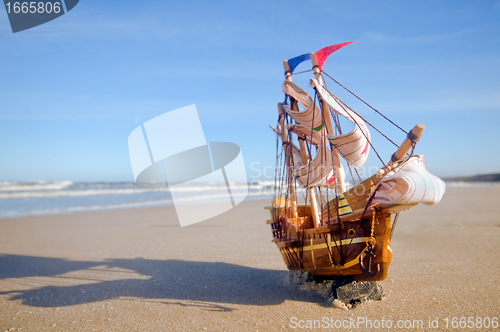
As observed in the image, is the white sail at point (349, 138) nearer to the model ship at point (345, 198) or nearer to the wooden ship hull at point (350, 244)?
the model ship at point (345, 198)

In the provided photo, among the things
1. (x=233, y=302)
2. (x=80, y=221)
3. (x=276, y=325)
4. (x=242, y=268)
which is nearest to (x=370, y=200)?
(x=276, y=325)

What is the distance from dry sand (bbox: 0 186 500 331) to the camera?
17.6 ft

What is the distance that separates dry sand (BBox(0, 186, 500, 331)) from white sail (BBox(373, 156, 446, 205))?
188cm

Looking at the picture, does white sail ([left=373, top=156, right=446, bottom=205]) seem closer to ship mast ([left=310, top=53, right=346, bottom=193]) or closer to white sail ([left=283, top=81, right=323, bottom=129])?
ship mast ([left=310, top=53, right=346, bottom=193])

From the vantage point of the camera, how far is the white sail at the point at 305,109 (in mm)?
6820

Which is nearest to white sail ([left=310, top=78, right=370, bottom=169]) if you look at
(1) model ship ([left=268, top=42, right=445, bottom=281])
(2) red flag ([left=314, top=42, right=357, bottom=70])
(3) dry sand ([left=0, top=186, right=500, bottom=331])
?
(1) model ship ([left=268, top=42, right=445, bottom=281])

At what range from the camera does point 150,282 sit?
24.7 ft

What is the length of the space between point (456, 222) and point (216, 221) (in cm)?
1018

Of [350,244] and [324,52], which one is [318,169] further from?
[324,52]

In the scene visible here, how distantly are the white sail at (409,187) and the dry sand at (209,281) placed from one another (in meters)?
1.88

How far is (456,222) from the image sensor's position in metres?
A: 12.9

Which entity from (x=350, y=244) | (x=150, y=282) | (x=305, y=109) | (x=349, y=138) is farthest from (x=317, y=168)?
(x=150, y=282)

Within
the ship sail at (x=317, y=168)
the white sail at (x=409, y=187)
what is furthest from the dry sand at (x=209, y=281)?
the ship sail at (x=317, y=168)

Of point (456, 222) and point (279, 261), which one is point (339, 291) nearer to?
point (279, 261)
